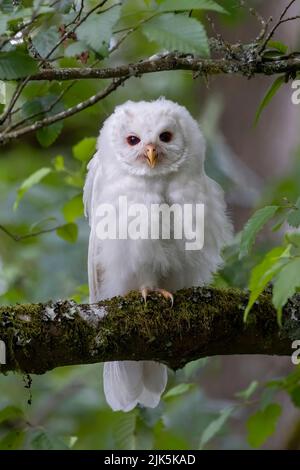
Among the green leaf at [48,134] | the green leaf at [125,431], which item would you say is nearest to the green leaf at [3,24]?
the green leaf at [48,134]

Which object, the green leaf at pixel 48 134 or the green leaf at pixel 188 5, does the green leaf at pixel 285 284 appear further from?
the green leaf at pixel 48 134

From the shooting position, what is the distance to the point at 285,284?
2389 mm

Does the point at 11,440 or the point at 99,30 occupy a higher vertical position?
the point at 99,30

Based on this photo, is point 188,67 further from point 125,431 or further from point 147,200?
point 125,431

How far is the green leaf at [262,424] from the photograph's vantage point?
4.09 meters

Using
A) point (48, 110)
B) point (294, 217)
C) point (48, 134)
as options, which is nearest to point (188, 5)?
point (294, 217)

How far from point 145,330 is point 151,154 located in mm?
901

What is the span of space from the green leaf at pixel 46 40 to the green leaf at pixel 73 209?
1.81 meters

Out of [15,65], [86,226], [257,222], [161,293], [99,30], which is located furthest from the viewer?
[86,226]

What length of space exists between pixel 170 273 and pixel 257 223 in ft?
3.59

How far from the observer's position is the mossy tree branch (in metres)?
3.06

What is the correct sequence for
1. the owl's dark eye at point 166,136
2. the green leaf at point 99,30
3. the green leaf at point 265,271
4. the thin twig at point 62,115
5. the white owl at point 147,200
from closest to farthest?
the green leaf at point 99,30 < the green leaf at point 265,271 < the thin twig at point 62,115 < the white owl at point 147,200 < the owl's dark eye at point 166,136

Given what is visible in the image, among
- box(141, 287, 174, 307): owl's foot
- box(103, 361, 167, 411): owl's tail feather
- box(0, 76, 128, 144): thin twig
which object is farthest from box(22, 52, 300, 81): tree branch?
box(103, 361, 167, 411): owl's tail feather
